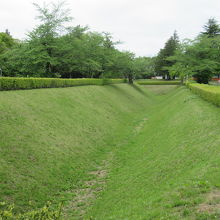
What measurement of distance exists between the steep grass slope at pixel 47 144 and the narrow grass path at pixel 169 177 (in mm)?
1439

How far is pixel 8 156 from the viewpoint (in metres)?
8.09

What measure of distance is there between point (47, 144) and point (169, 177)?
5575mm

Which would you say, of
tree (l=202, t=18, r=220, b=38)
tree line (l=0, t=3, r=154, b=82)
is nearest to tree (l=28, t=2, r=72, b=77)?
tree line (l=0, t=3, r=154, b=82)

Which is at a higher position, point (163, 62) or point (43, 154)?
point (163, 62)

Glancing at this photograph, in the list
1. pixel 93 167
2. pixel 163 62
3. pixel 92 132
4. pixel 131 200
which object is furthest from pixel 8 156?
pixel 163 62

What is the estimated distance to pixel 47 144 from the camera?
10102 mm

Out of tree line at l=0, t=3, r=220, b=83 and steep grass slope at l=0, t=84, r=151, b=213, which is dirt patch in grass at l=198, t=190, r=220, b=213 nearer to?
steep grass slope at l=0, t=84, r=151, b=213

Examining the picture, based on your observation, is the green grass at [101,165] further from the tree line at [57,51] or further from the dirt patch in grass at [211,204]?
the tree line at [57,51]

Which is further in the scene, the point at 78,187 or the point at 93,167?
the point at 93,167

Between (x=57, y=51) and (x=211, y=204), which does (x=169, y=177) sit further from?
(x=57, y=51)

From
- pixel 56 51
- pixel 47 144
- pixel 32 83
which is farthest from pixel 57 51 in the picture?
pixel 47 144

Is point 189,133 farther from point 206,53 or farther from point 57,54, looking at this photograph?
point 206,53

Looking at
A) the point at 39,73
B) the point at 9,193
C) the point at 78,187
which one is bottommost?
the point at 78,187

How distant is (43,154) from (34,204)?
270 centimetres
